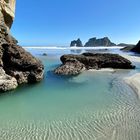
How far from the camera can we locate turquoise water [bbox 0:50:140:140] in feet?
25.2

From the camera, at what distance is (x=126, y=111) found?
1001cm

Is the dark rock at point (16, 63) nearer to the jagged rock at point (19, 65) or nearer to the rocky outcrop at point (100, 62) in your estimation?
the jagged rock at point (19, 65)

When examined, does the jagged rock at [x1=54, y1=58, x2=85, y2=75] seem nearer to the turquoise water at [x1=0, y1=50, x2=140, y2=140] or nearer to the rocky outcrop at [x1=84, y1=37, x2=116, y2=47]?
the turquoise water at [x1=0, y1=50, x2=140, y2=140]

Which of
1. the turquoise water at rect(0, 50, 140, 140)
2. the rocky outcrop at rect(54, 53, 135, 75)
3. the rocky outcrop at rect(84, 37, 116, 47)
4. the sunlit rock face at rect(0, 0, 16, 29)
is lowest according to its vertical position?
the rocky outcrop at rect(84, 37, 116, 47)

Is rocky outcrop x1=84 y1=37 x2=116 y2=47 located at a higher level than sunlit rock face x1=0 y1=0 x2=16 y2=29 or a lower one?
lower

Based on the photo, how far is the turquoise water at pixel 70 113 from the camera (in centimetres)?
767

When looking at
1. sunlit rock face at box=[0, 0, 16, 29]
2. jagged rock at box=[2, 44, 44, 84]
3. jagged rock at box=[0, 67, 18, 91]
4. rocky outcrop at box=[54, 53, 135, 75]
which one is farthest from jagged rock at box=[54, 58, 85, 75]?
jagged rock at box=[0, 67, 18, 91]

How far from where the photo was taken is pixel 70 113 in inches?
380

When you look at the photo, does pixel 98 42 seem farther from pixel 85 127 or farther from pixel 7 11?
pixel 85 127

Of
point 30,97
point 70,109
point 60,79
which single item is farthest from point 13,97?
point 60,79

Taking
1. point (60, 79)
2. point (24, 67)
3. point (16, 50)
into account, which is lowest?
point (60, 79)

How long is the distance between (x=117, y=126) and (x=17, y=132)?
148 inches

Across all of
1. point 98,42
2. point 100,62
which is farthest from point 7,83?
point 98,42

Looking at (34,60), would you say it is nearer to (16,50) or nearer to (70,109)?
(16,50)
